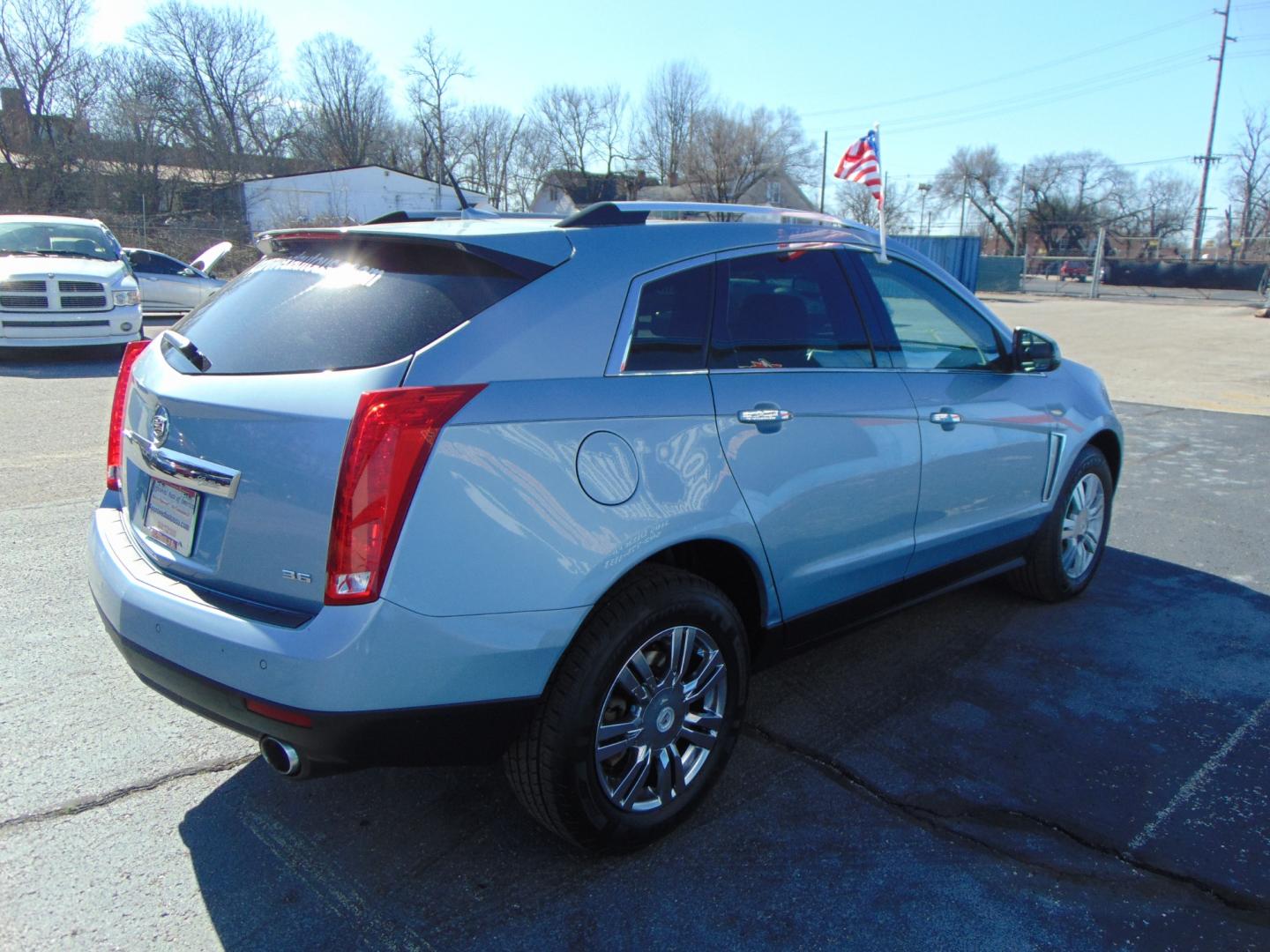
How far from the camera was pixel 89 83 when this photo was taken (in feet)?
158

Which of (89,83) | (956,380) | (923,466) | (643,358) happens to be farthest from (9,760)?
(89,83)

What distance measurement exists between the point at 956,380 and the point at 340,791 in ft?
9.11

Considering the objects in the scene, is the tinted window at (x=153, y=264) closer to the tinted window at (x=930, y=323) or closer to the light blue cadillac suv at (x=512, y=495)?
the light blue cadillac suv at (x=512, y=495)

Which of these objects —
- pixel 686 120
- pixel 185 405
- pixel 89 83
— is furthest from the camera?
pixel 686 120

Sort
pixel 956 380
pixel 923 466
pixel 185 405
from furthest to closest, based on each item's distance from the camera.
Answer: pixel 956 380, pixel 923 466, pixel 185 405

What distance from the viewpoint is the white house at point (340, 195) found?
47.3m

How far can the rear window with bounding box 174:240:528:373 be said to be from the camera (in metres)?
2.33

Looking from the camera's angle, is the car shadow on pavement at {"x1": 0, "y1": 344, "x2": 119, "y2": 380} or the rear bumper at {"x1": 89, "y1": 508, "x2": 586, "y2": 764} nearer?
the rear bumper at {"x1": 89, "y1": 508, "x2": 586, "y2": 764}

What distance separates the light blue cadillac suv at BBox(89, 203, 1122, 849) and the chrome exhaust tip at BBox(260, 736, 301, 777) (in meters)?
0.01

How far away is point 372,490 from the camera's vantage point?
7.03 feet

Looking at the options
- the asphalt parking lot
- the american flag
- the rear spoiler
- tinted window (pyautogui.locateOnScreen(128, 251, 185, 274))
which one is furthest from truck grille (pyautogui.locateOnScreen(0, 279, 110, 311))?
the rear spoiler

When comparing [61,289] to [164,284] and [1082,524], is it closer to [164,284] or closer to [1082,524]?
[164,284]

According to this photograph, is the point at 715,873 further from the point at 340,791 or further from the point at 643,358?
the point at 643,358

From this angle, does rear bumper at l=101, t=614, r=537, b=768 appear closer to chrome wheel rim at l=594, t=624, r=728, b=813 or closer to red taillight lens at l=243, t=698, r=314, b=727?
red taillight lens at l=243, t=698, r=314, b=727
